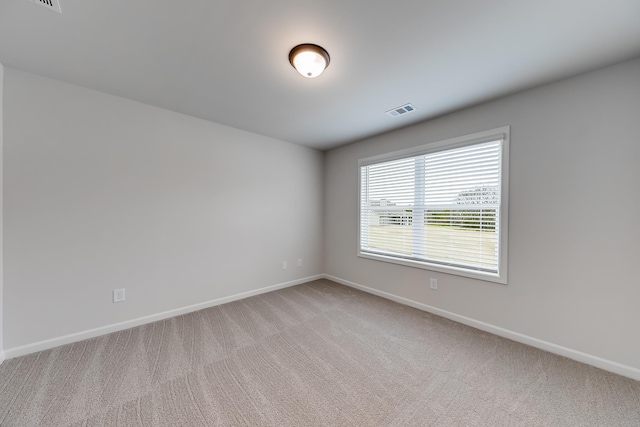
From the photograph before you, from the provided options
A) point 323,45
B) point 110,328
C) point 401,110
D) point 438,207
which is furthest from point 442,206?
point 110,328

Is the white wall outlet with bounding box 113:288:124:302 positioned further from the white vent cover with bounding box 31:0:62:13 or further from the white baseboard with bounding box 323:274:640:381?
the white baseboard with bounding box 323:274:640:381

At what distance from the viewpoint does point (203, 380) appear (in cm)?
172

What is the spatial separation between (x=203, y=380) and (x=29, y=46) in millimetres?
2820

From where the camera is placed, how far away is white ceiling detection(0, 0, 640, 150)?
4.51 ft

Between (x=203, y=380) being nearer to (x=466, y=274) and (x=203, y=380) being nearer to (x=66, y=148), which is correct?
(x=66, y=148)

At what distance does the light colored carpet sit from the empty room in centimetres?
2

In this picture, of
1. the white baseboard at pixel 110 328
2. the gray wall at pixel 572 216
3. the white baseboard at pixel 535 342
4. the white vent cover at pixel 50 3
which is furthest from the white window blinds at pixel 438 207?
the white vent cover at pixel 50 3

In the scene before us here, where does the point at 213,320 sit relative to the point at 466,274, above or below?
below

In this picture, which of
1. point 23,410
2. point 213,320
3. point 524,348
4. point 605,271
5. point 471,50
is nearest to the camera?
point 23,410

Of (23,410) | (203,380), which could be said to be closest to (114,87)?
(23,410)

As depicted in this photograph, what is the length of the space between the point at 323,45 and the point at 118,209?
2.58 metres

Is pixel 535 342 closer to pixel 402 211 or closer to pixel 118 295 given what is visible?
pixel 402 211

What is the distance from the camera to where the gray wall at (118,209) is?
2.01 meters

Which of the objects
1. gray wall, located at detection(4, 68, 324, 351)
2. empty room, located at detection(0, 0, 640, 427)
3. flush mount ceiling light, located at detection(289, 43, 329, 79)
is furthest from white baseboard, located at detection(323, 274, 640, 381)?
flush mount ceiling light, located at detection(289, 43, 329, 79)
